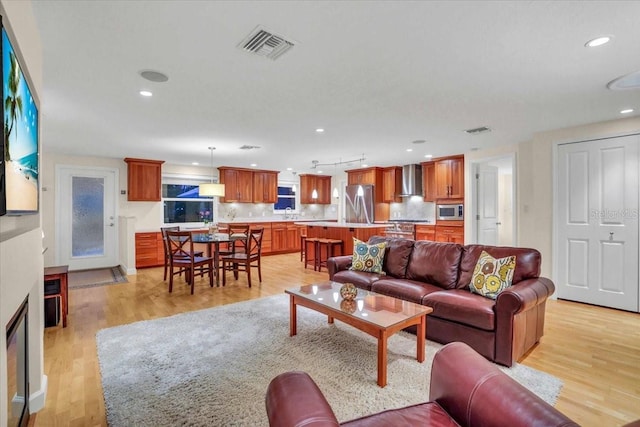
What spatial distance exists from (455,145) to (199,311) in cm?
482

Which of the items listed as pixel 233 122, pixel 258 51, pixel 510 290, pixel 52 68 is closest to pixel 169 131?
pixel 233 122

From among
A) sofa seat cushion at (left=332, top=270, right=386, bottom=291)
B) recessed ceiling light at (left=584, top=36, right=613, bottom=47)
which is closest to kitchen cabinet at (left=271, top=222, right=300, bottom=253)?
sofa seat cushion at (left=332, top=270, right=386, bottom=291)

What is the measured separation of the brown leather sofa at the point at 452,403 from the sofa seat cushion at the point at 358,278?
2.11 metres

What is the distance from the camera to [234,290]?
488 cm

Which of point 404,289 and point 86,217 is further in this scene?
point 86,217

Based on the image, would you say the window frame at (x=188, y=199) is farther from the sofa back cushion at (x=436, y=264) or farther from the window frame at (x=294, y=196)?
the sofa back cushion at (x=436, y=264)

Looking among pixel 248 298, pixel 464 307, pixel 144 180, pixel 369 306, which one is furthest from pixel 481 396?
pixel 144 180

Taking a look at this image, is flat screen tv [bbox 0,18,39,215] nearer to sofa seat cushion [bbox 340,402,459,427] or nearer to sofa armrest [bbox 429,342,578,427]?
sofa seat cushion [bbox 340,402,459,427]

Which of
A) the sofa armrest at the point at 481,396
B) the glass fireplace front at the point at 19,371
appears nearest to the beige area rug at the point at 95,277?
the glass fireplace front at the point at 19,371

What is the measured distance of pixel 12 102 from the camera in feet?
3.90

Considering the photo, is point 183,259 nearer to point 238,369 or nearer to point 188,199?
point 238,369

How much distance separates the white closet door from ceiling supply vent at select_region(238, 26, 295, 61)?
4.25 metres

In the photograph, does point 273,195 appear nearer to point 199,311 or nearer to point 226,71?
point 199,311

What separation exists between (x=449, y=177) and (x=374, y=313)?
199 inches
